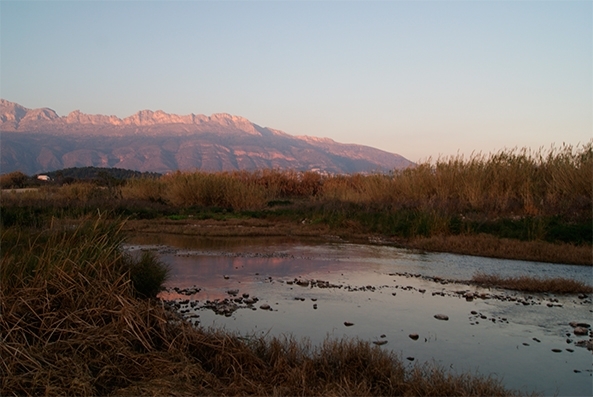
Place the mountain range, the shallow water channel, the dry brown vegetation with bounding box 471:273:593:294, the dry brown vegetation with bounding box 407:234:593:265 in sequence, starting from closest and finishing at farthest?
the shallow water channel → the dry brown vegetation with bounding box 471:273:593:294 → the dry brown vegetation with bounding box 407:234:593:265 → the mountain range

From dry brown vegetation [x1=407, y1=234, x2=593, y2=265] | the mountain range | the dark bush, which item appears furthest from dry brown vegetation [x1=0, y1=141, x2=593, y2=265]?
the mountain range

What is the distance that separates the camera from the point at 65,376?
15.7 ft

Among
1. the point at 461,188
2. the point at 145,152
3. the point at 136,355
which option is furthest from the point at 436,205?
the point at 145,152

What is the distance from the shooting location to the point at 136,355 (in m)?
5.21

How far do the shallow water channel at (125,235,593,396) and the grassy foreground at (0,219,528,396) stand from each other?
0.84m

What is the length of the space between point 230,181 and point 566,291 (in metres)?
19.9

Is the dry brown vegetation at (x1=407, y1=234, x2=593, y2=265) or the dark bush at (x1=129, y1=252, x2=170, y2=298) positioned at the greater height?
the dry brown vegetation at (x1=407, y1=234, x2=593, y2=265)

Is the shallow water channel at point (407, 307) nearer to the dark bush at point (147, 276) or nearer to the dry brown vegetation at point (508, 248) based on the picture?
the dark bush at point (147, 276)

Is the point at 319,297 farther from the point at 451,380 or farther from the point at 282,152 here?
the point at 282,152

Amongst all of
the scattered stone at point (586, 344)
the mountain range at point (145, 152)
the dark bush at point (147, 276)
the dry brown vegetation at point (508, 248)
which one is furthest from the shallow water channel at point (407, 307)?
the mountain range at point (145, 152)

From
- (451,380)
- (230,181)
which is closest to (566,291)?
(451,380)

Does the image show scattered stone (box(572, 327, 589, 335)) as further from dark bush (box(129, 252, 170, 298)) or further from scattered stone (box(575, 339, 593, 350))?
dark bush (box(129, 252, 170, 298))

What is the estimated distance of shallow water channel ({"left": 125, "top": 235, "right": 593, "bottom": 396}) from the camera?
19.6ft

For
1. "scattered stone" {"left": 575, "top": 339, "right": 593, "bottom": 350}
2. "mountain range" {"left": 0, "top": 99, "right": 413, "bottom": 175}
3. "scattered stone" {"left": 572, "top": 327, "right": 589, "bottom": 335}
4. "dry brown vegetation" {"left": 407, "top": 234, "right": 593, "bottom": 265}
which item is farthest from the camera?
"mountain range" {"left": 0, "top": 99, "right": 413, "bottom": 175}
